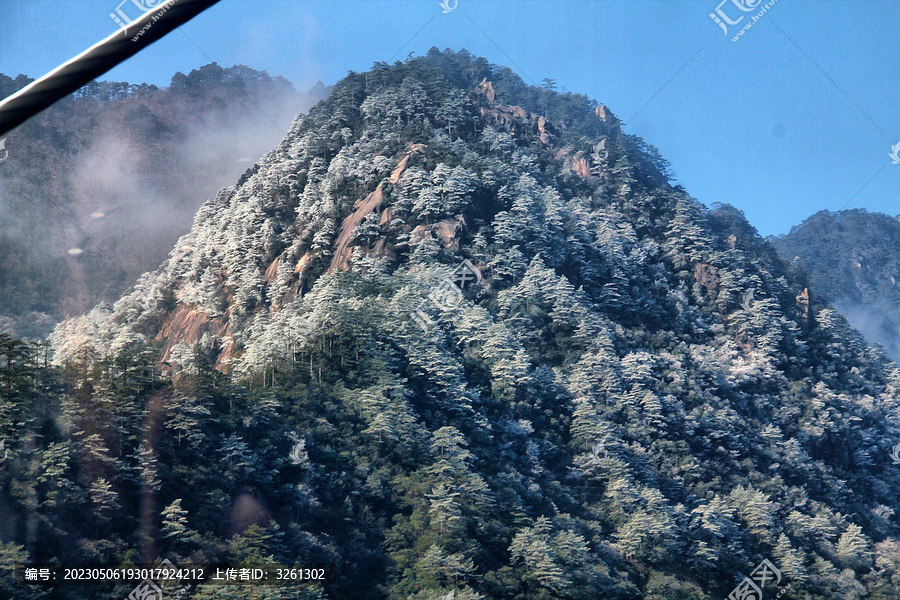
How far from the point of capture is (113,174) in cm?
7931

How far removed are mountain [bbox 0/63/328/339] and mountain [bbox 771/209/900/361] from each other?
55.9 meters

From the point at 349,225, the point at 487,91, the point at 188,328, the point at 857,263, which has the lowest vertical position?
the point at 188,328

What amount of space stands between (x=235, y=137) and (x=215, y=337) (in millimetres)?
59535

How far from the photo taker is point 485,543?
26172 mm

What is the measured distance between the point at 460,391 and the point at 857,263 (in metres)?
65.4

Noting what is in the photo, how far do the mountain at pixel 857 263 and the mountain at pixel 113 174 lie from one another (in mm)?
55915

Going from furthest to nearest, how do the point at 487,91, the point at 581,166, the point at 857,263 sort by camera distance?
1. the point at 857,263
2. the point at 487,91
3. the point at 581,166

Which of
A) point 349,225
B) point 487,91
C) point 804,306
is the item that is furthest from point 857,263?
point 349,225

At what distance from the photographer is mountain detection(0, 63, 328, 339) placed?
6259 centimetres

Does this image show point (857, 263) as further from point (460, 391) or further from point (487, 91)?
point (460, 391)

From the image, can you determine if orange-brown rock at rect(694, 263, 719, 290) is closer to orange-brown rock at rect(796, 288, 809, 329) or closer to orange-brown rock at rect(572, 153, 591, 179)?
orange-brown rock at rect(796, 288, 809, 329)

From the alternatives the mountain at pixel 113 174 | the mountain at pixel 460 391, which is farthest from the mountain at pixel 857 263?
the mountain at pixel 113 174

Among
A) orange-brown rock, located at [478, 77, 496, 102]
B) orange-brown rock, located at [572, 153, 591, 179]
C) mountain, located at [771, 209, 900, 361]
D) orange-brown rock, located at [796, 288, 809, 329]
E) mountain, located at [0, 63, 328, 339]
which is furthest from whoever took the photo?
mountain, located at [771, 209, 900, 361]

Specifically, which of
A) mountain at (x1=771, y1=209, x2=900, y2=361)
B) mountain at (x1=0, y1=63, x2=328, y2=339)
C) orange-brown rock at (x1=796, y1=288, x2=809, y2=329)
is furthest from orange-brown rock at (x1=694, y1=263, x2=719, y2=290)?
mountain at (x1=0, y1=63, x2=328, y2=339)
